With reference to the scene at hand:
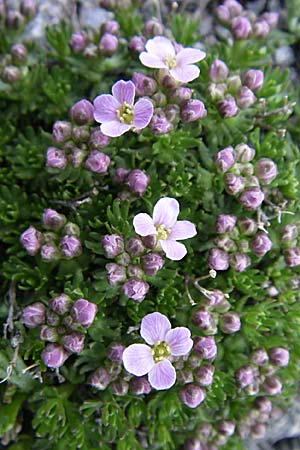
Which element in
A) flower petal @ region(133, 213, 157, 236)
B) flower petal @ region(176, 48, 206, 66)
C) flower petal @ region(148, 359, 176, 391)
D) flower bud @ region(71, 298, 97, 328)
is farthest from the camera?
flower petal @ region(176, 48, 206, 66)

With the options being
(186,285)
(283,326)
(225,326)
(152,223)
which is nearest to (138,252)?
(152,223)

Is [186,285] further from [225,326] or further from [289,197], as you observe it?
[289,197]

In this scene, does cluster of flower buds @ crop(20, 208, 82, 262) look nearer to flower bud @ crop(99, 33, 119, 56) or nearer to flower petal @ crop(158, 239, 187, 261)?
flower petal @ crop(158, 239, 187, 261)

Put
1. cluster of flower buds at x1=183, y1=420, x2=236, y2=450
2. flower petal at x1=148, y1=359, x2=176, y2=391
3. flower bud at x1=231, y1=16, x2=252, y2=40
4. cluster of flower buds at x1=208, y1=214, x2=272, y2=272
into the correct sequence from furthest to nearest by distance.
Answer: flower bud at x1=231, y1=16, x2=252, y2=40 → cluster of flower buds at x1=183, y1=420, x2=236, y2=450 → cluster of flower buds at x1=208, y1=214, x2=272, y2=272 → flower petal at x1=148, y1=359, x2=176, y2=391

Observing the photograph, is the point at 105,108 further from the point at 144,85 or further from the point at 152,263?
the point at 152,263

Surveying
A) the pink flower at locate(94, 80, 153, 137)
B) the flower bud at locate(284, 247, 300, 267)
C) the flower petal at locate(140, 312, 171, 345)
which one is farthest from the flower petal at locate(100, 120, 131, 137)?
the flower bud at locate(284, 247, 300, 267)
